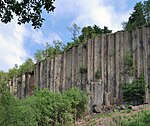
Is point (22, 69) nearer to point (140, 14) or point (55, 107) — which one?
point (140, 14)

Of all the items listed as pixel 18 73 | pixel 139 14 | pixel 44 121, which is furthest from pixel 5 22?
pixel 18 73

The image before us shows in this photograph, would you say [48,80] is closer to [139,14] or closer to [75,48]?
[75,48]

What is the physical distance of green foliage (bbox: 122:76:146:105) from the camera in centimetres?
2912

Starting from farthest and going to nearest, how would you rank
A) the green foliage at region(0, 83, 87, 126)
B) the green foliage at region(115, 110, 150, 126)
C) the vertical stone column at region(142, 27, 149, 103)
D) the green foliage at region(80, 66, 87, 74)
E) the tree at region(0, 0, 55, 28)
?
the green foliage at region(80, 66, 87, 74) < the vertical stone column at region(142, 27, 149, 103) < the green foliage at region(0, 83, 87, 126) < the green foliage at region(115, 110, 150, 126) < the tree at region(0, 0, 55, 28)

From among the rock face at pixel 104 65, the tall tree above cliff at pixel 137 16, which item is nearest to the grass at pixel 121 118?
the rock face at pixel 104 65

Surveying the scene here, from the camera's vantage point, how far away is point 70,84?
3475 cm

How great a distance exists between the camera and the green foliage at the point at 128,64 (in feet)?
99.0

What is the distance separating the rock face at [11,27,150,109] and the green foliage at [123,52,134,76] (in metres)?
0.07

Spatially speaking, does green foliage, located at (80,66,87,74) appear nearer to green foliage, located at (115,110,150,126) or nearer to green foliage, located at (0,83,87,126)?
green foliage, located at (0,83,87,126)

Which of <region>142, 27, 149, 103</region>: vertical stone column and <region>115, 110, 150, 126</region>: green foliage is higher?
<region>142, 27, 149, 103</region>: vertical stone column

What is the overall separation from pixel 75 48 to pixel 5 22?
29.5 metres

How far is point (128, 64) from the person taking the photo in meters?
30.5

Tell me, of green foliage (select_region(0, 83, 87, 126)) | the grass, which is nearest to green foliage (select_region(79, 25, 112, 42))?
green foliage (select_region(0, 83, 87, 126))

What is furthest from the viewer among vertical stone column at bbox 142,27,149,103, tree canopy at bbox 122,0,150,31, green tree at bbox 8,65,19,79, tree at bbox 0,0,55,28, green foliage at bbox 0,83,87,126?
green tree at bbox 8,65,19,79
